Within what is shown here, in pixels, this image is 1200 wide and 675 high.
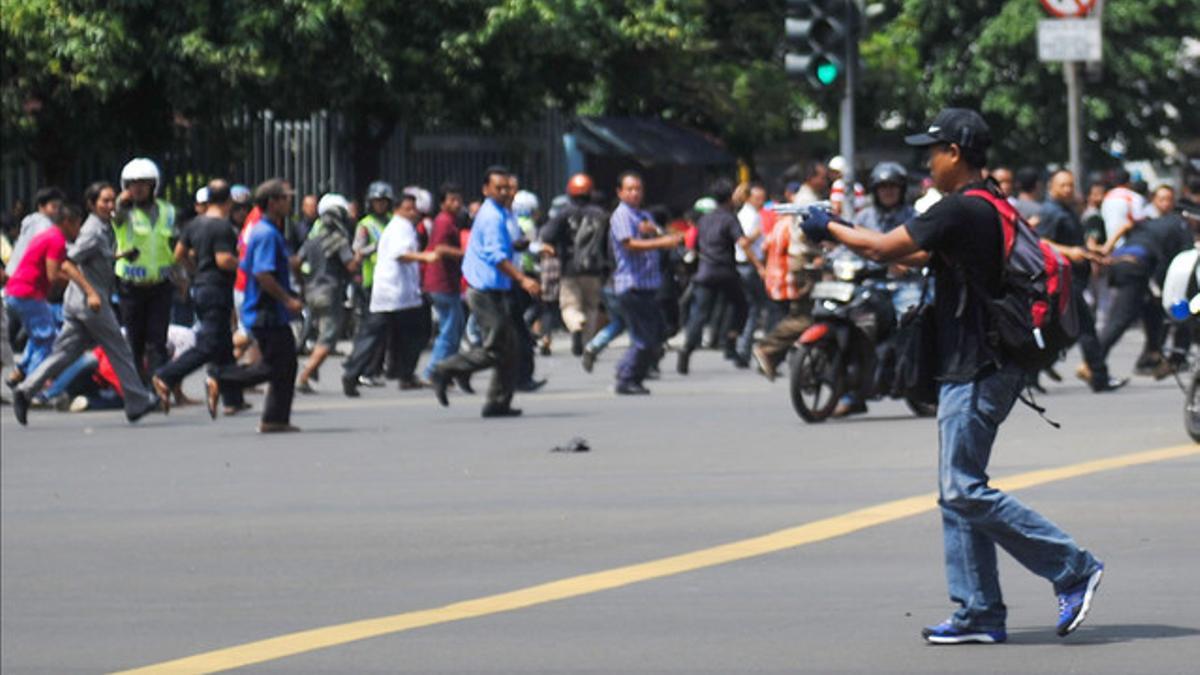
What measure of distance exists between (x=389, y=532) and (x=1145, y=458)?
160 inches

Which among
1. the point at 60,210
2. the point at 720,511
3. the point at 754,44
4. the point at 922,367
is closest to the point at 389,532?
the point at 720,511

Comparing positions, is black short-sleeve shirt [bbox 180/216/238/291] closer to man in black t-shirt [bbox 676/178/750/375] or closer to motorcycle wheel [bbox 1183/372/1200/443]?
man in black t-shirt [bbox 676/178/750/375]

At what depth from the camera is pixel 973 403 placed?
8.21 metres

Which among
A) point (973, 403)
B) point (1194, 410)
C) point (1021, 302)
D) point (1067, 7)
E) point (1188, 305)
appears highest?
point (1067, 7)

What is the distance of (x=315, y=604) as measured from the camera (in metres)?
9.98

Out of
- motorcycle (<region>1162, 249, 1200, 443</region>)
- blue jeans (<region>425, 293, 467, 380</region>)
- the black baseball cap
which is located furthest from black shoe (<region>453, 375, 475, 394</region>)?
the black baseball cap

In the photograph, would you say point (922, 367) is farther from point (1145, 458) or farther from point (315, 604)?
point (1145, 458)

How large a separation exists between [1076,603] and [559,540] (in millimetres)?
3510

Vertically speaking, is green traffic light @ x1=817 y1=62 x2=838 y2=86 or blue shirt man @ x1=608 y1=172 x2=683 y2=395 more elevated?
green traffic light @ x1=817 y1=62 x2=838 y2=86

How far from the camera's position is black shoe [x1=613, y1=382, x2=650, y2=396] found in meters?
20.0

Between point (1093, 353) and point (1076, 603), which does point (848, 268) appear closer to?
point (1093, 353)

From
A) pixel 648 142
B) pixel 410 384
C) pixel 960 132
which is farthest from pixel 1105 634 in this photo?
pixel 648 142

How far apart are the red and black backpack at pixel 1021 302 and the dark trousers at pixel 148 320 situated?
1174 cm

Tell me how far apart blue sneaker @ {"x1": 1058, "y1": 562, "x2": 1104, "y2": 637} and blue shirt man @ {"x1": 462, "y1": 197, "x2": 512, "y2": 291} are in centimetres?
980
